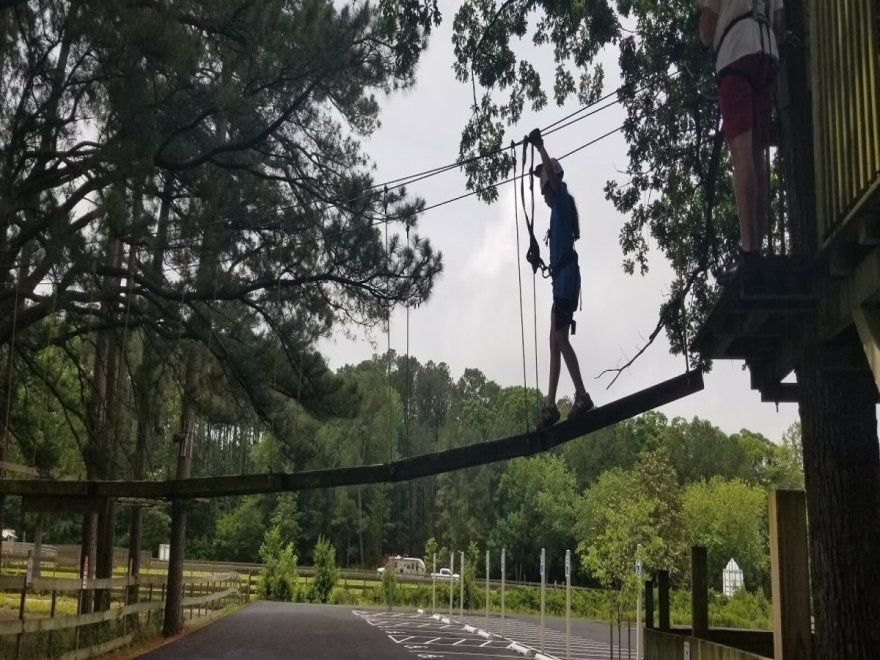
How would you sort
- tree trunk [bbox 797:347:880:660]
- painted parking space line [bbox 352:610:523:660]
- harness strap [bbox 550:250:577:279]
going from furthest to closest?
painted parking space line [bbox 352:610:523:660]
harness strap [bbox 550:250:577:279]
tree trunk [bbox 797:347:880:660]

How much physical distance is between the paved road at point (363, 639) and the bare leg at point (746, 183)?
1326 cm

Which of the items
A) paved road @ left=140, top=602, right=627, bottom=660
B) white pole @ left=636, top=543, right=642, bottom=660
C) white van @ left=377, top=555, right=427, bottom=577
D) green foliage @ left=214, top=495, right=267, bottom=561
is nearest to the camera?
white pole @ left=636, top=543, right=642, bottom=660

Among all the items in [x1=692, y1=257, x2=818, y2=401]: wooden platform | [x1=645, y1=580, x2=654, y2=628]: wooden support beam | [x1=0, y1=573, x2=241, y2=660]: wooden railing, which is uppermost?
[x1=692, y1=257, x2=818, y2=401]: wooden platform

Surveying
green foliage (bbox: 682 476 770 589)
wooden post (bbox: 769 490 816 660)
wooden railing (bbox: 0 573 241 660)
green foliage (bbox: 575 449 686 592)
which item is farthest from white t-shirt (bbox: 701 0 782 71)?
green foliage (bbox: 682 476 770 589)

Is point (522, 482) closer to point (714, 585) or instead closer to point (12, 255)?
point (714, 585)

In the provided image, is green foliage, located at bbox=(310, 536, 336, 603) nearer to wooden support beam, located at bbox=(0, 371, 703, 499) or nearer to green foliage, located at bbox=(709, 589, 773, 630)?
green foliage, located at bbox=(709, 589, 773, 630)

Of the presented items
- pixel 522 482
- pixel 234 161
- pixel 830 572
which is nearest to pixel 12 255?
pixel 234 161

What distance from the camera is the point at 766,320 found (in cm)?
694

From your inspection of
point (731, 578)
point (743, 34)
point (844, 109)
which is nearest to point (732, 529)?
point (731, 578)

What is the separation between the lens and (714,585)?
1984 inches

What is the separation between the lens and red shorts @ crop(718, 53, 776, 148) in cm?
660

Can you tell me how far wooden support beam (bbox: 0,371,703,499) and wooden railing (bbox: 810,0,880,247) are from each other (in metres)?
2.25

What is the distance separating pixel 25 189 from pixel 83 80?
66.6 inches

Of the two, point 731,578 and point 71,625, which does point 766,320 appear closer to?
point 71,625
